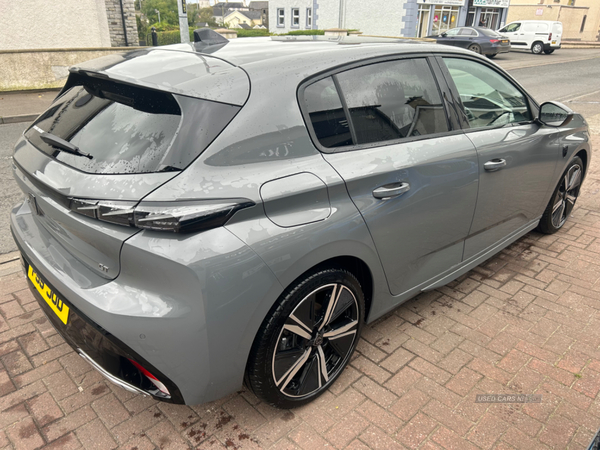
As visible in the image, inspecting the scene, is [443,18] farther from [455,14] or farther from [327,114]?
[327,114]

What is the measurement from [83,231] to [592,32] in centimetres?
5798

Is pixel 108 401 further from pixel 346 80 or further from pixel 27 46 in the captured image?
pixel 27 46

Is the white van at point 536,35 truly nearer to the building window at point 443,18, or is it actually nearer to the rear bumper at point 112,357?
the building window at point 443,18

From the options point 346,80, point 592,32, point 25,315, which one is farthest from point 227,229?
point 592,32

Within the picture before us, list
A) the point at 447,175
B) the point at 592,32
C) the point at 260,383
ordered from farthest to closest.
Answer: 1. the point at 592,32
2. the point at 447,175
3. the point at 260,383

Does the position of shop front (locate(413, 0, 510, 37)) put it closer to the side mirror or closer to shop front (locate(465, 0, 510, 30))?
shop front (locate(465, 0, 510, 30))

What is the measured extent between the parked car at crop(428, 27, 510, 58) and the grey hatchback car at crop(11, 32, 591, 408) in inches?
884

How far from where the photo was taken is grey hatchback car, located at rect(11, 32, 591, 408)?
1788mm

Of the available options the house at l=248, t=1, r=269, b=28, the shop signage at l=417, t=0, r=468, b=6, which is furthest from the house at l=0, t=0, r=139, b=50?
the house at l=248, t=1, r=269, b=28

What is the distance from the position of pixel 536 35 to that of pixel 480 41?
23.9 feet

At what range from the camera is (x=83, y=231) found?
1920 millimetres

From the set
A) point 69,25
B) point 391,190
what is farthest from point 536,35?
point 391,190

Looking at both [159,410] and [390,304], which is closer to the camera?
[159,410]

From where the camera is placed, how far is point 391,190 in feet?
7.76
